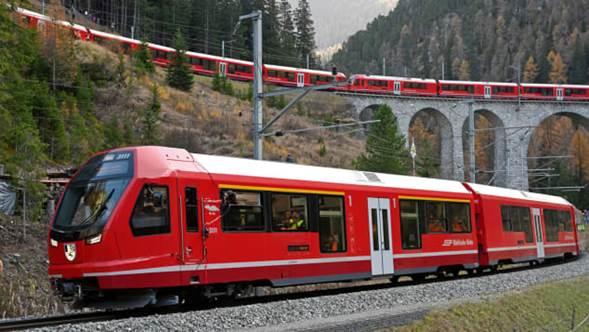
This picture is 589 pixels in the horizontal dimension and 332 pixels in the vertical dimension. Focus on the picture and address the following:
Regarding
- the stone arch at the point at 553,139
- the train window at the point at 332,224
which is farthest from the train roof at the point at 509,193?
the stone arch at the point at 553,139

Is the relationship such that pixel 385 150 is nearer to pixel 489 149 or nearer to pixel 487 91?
pixel 487 91

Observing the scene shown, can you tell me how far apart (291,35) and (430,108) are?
33478mm

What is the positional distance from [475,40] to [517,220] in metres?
152

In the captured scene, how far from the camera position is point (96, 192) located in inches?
433

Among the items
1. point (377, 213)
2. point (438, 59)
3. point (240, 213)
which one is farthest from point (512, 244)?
point (438, 59)

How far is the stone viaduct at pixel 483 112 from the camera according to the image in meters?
68.4

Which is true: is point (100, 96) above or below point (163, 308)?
above

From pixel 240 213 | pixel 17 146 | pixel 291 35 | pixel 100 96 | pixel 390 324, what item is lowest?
pixel 390 324

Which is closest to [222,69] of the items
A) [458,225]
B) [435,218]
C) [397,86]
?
[397,86]

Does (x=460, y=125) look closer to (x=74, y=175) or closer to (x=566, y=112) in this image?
(x=566, y=112)

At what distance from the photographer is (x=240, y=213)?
12438mm

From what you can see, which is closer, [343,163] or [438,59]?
[343,163]

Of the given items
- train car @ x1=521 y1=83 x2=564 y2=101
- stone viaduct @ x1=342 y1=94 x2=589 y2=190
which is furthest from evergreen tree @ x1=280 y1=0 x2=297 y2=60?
train car @ x1=521 y1=83 x2=564 y2=101

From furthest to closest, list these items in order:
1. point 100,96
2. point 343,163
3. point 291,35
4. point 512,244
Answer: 1. point 291,35
2. point 343,163
3. point 100,96
4. point 512,244
